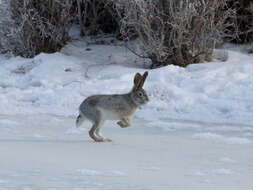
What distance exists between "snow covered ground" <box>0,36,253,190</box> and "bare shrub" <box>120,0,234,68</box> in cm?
42

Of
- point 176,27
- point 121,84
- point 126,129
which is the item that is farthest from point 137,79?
point 176,27

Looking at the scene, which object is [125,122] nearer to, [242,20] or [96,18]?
[242,20]

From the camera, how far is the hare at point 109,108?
844 cm

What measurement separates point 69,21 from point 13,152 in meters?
7.80

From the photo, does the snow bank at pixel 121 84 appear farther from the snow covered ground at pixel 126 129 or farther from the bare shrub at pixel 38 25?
the bare shrub at pixel 38 25

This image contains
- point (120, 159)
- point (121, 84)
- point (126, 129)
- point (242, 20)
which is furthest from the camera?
point (242, 20)

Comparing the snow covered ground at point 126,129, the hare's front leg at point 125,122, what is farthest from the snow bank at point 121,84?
the hare's front leg at point 125,122

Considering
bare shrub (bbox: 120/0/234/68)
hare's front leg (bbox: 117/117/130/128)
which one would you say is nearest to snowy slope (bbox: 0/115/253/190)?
hare's front leg (bbox: 117/117/130/128)

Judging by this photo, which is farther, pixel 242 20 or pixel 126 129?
pixel 242 20

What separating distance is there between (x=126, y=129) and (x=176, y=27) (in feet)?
12.5

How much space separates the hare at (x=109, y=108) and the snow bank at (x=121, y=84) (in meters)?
1.72

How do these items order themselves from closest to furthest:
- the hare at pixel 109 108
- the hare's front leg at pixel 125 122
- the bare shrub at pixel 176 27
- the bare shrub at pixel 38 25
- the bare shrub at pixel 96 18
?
the hare at pixel 109 108
the hare's front leg at pixel 125 122
the bare shrub at pixel 176 27
the bare shrub at pixel 38 25
the bare shrub at pixel 96 18

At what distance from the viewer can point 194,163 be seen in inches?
282

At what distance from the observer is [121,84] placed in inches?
484
